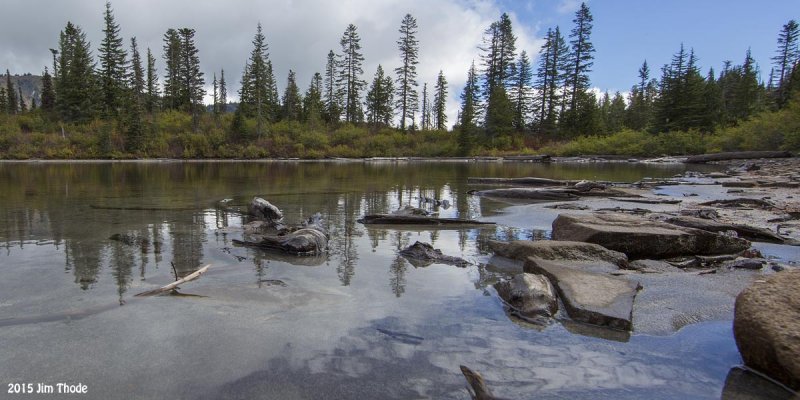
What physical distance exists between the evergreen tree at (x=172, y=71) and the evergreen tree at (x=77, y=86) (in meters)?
11.2

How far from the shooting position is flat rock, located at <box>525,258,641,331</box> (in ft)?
13.8

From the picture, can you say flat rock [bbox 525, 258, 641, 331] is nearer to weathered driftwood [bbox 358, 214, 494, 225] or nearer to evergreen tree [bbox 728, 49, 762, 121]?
weathered driftwood [bbox 358, 214, 494, 225]

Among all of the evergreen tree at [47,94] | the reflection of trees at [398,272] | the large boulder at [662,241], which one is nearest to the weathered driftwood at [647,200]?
the large boulder at [662,241]

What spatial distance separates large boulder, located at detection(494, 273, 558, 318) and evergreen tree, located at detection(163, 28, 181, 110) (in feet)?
256

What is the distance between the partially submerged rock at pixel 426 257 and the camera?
659 centimetres

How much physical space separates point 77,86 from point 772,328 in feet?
252

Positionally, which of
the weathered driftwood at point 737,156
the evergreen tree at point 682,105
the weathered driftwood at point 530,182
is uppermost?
the evergreen tree at point 682,105

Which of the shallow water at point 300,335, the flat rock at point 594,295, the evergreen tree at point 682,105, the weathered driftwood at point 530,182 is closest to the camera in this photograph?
the shallow water at point 300,335

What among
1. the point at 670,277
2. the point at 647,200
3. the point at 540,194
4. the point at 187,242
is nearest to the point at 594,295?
the point at 670,277

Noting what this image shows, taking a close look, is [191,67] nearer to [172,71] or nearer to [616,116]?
[172,71]

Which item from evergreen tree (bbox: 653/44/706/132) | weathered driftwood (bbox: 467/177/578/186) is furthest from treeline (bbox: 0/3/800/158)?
weathered driftwood (bbox: 467/177/578/186)

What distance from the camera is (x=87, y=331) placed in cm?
400

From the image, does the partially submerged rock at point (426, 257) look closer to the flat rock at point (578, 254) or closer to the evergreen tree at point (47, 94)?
the flat rock at point (578, 254)

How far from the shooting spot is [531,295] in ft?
15.2
